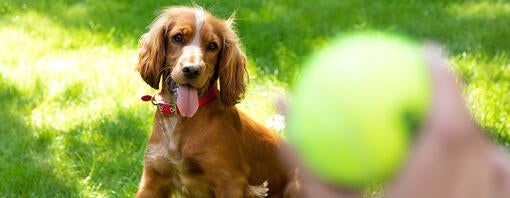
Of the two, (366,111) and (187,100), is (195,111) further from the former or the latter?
(366,111)

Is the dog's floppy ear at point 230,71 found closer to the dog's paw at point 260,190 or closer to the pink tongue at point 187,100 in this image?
the pink tongue at point 187,100

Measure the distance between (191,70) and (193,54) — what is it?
0.13 meters

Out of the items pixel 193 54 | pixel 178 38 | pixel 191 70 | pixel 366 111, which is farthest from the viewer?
pixel 178 38

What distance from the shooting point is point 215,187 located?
3.52m

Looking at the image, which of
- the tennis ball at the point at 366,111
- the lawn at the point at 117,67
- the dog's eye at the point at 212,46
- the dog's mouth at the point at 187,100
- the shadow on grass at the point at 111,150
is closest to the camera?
the tennis ball at the point at 366,111

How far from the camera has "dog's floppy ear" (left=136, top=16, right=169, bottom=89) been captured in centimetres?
353

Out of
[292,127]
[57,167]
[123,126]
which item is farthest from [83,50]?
[292,127]

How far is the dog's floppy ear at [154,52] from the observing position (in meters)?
3.53

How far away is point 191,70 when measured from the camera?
3234 millimetres

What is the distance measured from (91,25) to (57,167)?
294 cm

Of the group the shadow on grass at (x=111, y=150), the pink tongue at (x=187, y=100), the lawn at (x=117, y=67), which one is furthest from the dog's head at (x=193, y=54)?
the shadow on grass at (x=111, y=150)

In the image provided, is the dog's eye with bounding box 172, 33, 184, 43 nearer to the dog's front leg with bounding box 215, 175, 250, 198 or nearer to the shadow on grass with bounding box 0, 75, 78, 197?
the dog's front leg with bounding box 215, 175, 250, 198

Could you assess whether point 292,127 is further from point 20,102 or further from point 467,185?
point 20,102

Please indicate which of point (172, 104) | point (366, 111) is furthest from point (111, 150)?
point (366, 111)
